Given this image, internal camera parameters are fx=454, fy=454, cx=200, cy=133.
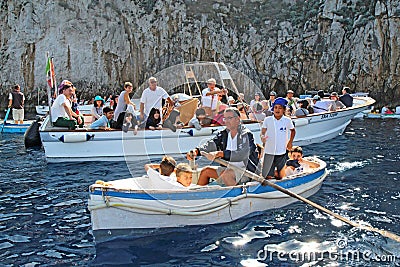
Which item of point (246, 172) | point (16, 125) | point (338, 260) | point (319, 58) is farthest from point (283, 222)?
point (319, 58)

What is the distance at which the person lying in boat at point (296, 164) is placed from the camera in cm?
967

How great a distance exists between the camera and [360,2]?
2770 centimetres

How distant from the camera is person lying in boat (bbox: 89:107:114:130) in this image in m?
13.7

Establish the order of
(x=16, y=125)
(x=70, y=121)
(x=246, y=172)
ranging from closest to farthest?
(x=246, y=172) < (x=70, y=121) < (x=16, y=125)

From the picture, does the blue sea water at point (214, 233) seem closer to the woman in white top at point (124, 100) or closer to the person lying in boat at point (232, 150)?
the person lying in boat at point (232, 150)

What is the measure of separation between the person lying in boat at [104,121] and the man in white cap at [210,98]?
2911 millimetres

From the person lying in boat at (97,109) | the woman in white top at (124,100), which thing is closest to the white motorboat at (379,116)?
the person lying in boat at (97,109)

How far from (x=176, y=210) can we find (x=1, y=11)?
1119 inches

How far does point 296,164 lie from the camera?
9.95m

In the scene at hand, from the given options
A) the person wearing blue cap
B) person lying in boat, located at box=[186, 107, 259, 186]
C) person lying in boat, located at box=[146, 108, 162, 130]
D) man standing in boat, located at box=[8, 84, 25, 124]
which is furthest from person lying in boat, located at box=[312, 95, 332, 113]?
man standing in boat, located at box=[8, 84, 25, 124]

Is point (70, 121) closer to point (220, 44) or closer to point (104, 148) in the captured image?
point (104, 148)

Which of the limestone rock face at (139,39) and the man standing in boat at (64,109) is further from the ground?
the limestone rock face at (139,39)

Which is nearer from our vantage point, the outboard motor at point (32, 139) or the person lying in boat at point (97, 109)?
the person lying in boat at point (97, 109)

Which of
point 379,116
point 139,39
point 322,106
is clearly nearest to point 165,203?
point 322,106
